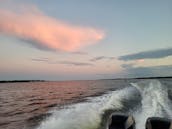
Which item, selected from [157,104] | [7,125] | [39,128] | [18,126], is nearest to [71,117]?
[39,128]

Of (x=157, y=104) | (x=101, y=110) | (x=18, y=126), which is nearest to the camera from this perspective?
(x=18, y=126)

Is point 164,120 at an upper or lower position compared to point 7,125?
upper

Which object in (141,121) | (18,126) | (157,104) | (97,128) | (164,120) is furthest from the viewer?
(157,104)

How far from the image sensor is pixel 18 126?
39.4 feet

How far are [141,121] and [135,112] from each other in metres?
2.35

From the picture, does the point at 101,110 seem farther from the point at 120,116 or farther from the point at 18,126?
the point at 120,116

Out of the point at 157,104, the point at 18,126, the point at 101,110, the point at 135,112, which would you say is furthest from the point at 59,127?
the point at 157,104

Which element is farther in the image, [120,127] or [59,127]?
[59,127]

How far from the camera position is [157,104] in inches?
596

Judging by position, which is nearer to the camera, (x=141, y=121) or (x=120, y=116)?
(x=120, y=116)

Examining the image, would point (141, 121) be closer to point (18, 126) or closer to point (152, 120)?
point (152, 120)

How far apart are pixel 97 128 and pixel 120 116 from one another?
2427 millimetres

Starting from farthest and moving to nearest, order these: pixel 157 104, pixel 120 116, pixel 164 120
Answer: pixel 157 104
pixel 120 116
pixel 164 120

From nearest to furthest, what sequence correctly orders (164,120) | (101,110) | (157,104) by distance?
1. (164,120)
2. (101,110)
3. (157,104)
